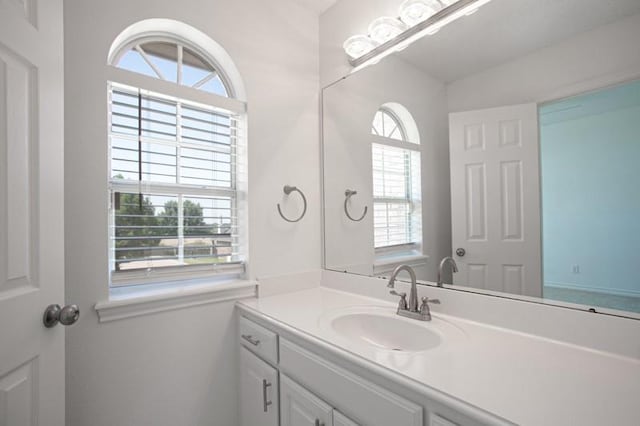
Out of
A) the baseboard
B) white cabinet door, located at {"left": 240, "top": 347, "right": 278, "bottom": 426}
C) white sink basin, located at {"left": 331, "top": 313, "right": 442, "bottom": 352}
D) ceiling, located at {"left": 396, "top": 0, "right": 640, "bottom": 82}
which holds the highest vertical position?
ceiling, located at {"left": 396, "top": 0, "right": 640, "bottom": 82}

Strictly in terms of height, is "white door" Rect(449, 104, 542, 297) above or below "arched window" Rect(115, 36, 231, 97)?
below

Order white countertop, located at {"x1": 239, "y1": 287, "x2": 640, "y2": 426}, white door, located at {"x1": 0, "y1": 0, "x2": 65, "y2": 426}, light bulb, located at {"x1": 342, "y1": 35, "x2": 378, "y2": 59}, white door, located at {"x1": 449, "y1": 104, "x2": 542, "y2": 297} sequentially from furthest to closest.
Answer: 1. light bulb, located at {"x1": 342, "y1": 35, "x2": 378, "y2": 59}
2. white door, located at {"x1": 449, "y1": 104, "x2": 542, "y2": 297}
3. white door, located at {"x1": 0, "y1": 0, "x2": 65, "y2": 426}
4. white countertop, located at {"x1": 239, "y1": 287, "x2": 640, "y2": 426}

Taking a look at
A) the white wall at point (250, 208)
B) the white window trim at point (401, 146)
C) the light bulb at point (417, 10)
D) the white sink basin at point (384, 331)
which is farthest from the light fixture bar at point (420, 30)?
the white sink basin at point (384, 331)

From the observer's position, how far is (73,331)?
3.83 feet

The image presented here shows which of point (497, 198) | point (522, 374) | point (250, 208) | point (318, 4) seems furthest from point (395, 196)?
point (318, 4)

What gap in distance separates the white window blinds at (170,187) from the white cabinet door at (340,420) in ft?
2.97

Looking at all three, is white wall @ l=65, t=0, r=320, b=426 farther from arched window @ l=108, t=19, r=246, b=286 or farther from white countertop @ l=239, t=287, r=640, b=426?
white countertop @ l=239, t=287, r=640, b=426

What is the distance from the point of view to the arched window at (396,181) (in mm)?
1479

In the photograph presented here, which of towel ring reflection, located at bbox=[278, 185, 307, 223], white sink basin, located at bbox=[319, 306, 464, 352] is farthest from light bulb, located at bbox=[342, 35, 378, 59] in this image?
white sink basin, located at bbox=[319, 306, 464, 352]

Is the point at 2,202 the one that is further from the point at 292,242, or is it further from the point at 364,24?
the point at 364,24

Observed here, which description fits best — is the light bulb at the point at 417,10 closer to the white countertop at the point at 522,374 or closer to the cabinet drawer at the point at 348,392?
the white countertop at the point at 522,374

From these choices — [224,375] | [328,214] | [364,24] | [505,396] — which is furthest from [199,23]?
[505,396]

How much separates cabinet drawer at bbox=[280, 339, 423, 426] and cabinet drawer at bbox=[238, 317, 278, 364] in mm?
63

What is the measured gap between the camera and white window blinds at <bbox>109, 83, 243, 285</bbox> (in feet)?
4.46
